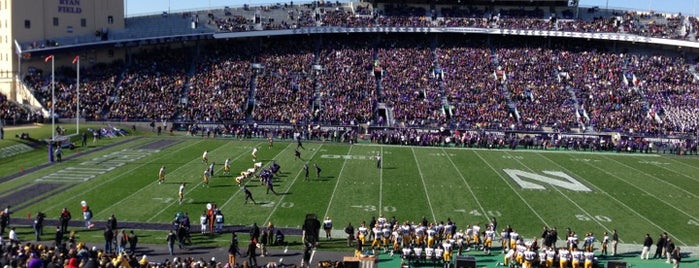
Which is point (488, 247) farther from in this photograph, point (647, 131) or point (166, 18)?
point (166, 18)

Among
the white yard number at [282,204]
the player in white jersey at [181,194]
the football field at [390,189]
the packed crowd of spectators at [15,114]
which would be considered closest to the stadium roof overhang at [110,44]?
the packed crowd of spectators at [15,114]

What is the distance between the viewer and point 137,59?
62188mm

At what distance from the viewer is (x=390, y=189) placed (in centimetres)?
3047

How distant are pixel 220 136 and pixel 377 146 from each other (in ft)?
40.4

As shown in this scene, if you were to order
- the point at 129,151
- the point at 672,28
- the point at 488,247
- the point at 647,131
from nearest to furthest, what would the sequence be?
the point at 488,247 < the point at 129,151 < the point at 647,131 < the point at 672,28

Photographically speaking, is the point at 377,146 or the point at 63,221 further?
the point at 377,146

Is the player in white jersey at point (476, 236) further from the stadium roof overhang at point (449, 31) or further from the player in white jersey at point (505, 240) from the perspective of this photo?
the stadium roof overhang at point (449, 31)

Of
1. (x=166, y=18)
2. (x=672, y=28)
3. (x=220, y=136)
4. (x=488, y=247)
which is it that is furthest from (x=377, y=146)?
(x=672, y=28)

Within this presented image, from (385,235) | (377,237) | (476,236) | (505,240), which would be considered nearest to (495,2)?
(476,236)

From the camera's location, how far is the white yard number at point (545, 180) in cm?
3203

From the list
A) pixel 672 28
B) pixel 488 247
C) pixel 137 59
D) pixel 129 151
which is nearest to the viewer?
pixel 488 247

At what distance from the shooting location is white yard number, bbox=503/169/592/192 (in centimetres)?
3203

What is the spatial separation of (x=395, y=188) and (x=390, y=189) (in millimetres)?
370

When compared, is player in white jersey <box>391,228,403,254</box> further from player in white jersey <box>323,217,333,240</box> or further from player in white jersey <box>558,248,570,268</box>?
player in white jersey <box>558,248,570,268</box>
